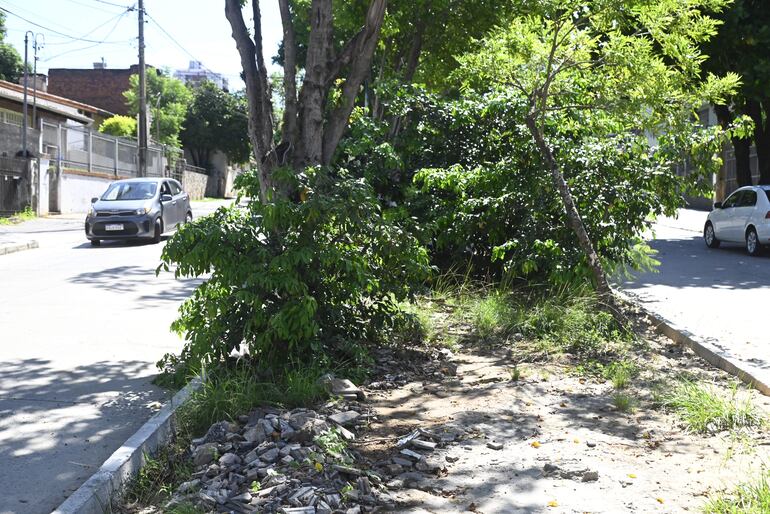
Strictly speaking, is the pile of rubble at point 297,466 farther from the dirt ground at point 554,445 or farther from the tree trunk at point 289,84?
the tree trunk at point 289,84

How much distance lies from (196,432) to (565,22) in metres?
6.12

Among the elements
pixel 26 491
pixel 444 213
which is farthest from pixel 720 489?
pixel 444 213

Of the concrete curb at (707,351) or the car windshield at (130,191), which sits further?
the car windshield at (130,191)

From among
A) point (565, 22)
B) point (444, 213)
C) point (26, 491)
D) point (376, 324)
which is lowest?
point (26, 491)

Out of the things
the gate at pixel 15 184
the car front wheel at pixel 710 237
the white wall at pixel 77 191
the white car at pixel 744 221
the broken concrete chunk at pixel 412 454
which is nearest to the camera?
the broken concrete chunk at pixel 412 454

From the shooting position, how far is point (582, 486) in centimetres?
436

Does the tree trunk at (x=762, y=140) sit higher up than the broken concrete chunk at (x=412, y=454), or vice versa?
the tree trunk at (x=762, y=140)

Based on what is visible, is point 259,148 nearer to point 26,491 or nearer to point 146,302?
point 26,491

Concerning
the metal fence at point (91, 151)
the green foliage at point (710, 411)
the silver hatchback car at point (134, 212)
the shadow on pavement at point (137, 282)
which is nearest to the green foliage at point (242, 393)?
the green foliage at point (710, 411)

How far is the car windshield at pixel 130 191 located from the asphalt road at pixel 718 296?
→ 1274cm

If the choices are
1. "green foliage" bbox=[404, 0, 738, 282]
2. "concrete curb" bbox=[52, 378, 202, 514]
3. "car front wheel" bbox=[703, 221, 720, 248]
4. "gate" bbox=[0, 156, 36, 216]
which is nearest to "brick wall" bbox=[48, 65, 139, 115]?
"gate" bbox=[0, 156, 36, 216]

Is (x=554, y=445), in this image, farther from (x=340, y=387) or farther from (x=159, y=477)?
(x=159, y=477)

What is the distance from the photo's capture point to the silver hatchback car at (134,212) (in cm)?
1959

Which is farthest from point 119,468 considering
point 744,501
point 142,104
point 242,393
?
point 142,104
